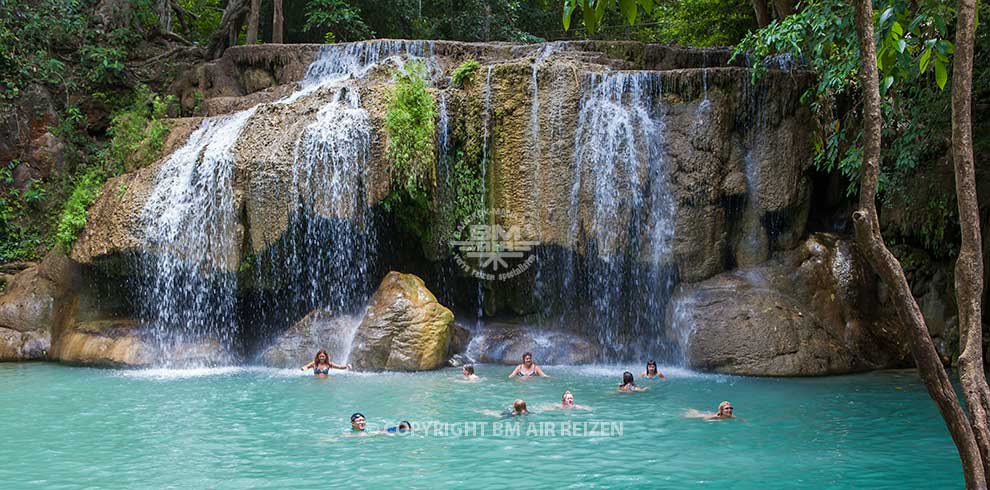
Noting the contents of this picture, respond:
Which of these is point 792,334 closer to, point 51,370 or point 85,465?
point 85,465

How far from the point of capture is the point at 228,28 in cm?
1972

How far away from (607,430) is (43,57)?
14.8 metres

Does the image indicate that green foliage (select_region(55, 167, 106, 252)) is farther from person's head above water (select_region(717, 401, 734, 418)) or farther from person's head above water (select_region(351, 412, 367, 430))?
person's head above water (select_region(717, 401, 734, 418))

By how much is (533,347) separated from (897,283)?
367 inches

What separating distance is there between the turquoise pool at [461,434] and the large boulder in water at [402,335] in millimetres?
584

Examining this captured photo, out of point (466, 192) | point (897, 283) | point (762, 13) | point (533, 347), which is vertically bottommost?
point (533, 347)

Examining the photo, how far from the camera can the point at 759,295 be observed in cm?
1228

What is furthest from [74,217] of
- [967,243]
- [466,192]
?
[967,243]

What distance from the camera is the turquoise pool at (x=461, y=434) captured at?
22.2ft

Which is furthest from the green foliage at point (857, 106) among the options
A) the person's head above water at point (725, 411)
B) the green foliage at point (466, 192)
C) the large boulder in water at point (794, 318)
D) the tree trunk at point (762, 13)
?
the green foliage at point (466, 192)

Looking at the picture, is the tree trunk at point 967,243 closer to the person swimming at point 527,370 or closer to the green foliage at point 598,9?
the green foliage at point 598,9

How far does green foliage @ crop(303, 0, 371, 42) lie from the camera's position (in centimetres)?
2033

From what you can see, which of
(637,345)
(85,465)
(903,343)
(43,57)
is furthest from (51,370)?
(903,343)

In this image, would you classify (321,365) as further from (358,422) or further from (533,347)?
(358,422)
